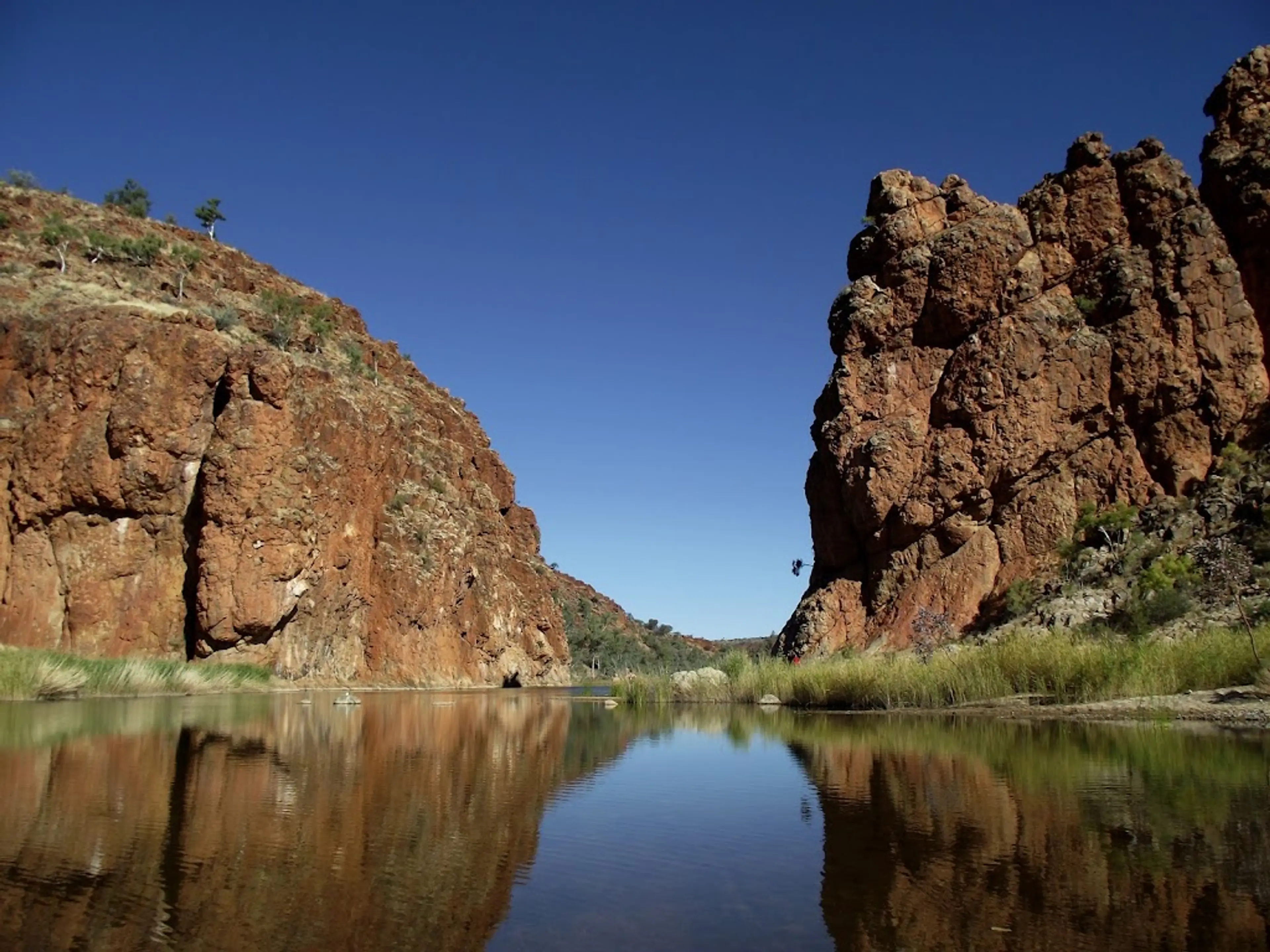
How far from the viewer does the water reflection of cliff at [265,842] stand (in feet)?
20.0

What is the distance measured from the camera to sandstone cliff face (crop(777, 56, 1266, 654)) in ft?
134

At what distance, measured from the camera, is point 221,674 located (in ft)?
143

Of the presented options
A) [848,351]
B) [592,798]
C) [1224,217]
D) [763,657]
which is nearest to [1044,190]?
[1224,217]

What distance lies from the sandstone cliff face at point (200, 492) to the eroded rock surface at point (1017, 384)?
2643 cm

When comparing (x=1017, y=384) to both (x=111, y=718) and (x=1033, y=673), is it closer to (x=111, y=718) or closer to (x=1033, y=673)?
→ (x=1033, y=673)

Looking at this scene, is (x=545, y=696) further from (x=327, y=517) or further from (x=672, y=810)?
(x=672, y=810)

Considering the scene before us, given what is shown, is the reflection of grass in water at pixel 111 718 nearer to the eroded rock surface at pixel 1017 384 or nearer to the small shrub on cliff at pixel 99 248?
the eroded rock surface at pixel 1017 384

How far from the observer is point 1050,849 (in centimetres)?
826

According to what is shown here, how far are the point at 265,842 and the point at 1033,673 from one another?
1962cm

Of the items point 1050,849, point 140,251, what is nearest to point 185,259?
point 140,251

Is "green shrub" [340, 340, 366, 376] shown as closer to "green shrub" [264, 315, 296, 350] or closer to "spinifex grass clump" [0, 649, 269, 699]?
"green shrub" [264, 315, 296, 350]

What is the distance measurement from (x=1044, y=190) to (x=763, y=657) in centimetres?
2708

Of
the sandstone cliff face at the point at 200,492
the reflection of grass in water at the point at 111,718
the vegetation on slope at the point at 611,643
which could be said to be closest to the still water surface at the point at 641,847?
the reflection of grass in water at the point at 111,718

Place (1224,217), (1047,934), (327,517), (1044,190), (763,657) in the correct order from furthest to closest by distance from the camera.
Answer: (327,517) → (1044,190) → (1224,217) → (763,657) → (1047,934)
